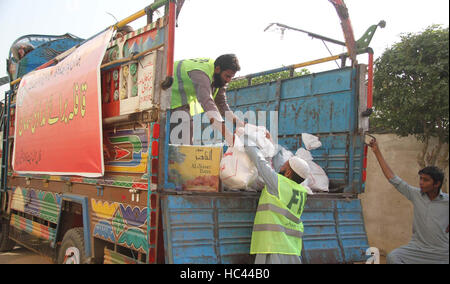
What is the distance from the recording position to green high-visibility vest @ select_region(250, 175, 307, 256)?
2721 millimetres

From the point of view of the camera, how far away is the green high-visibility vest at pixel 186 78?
3.39 meters

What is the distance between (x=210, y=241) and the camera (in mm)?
2768

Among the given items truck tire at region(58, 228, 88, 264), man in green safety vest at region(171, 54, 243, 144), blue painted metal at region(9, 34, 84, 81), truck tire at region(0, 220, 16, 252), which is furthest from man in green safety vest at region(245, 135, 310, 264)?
truck tire at region(0, 220, 16, 252)

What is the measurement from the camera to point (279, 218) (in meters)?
2.79

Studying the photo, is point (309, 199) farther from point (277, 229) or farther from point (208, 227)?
point (208, 227)

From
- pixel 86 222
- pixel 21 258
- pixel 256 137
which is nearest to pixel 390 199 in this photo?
pixel 256 137

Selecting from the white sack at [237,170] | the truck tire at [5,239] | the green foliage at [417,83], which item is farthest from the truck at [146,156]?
the truck tire at [5,239]

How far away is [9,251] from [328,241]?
16.9 feet

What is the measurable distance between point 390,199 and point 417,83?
13.5 feet

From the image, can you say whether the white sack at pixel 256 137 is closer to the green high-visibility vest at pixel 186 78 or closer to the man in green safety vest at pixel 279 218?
the man in green safety vest at pixel 279 218

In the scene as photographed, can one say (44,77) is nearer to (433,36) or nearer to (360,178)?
(360,178)

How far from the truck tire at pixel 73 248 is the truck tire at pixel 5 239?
2603 mm

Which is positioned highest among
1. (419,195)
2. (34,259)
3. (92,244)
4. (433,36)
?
(433,36)

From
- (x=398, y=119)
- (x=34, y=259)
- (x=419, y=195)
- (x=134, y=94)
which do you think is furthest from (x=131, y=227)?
(x=34, y=259)
